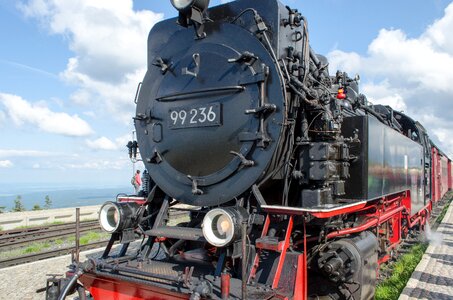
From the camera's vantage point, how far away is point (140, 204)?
4211 mm

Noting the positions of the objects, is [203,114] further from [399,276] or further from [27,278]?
[399,276]

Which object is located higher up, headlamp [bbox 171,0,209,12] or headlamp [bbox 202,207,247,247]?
headlamp [bbox 171,0,209,12]

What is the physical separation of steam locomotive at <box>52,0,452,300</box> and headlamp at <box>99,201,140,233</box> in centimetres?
1

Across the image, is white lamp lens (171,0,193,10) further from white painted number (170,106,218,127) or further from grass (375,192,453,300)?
grass (375,192,453,300)

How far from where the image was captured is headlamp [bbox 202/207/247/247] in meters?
3.01

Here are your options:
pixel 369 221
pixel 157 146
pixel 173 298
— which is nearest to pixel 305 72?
pixel 157 146

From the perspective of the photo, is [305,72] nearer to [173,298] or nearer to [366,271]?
[366,271]

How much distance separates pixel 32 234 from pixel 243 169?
9.29 meters

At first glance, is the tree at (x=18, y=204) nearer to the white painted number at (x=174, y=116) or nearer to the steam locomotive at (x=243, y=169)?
the steam locomotive at (x=243, y=169)

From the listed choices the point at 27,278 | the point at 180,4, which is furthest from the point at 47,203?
the point at 180,4

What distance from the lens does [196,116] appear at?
384cm

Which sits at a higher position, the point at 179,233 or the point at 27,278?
the point at 179,233

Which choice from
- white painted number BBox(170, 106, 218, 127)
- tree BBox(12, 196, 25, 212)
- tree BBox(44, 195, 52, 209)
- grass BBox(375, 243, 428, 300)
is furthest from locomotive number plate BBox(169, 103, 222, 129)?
tree BBox(44, 195, 52, 209)

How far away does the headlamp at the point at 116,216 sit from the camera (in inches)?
150
